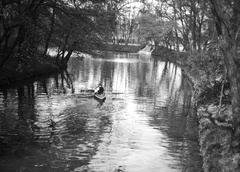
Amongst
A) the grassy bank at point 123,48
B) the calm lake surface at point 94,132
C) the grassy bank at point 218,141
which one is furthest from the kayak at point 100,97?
the grassy bank at point 123,48

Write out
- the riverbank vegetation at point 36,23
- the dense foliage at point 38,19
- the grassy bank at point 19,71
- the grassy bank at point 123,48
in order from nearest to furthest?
1. the dense foliage at point 38,19
2. the riverbank vegetation at point 36,23
3. the grassy bank at point 19,71
4. the grassy bank at point 123,48

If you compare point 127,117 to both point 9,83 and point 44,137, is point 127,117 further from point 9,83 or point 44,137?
point 9,83

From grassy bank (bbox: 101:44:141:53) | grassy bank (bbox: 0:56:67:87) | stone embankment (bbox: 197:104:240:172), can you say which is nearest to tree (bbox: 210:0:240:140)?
stone embankment (bbox: 197:104:240:172)

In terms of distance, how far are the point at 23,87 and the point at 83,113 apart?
10062mm

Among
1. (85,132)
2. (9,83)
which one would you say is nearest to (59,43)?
(9,83)

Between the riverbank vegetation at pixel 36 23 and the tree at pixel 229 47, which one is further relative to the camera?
the riverbank vegetation at pixel 36 23

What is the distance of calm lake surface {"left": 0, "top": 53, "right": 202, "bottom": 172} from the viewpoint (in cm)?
1124

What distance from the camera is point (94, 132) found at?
48.8 ft

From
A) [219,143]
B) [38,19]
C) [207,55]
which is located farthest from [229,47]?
[38,19]

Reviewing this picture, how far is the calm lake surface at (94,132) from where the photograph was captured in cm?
1124

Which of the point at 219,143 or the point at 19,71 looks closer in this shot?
the point at 219,143

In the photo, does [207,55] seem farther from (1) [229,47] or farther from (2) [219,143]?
(1) [229,47]

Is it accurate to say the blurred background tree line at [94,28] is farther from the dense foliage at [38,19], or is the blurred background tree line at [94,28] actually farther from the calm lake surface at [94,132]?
the calm lake surface at [94,132]

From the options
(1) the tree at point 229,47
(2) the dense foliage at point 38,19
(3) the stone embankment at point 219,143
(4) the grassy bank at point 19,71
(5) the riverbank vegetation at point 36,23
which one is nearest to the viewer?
(1) the tree at point 229,47
